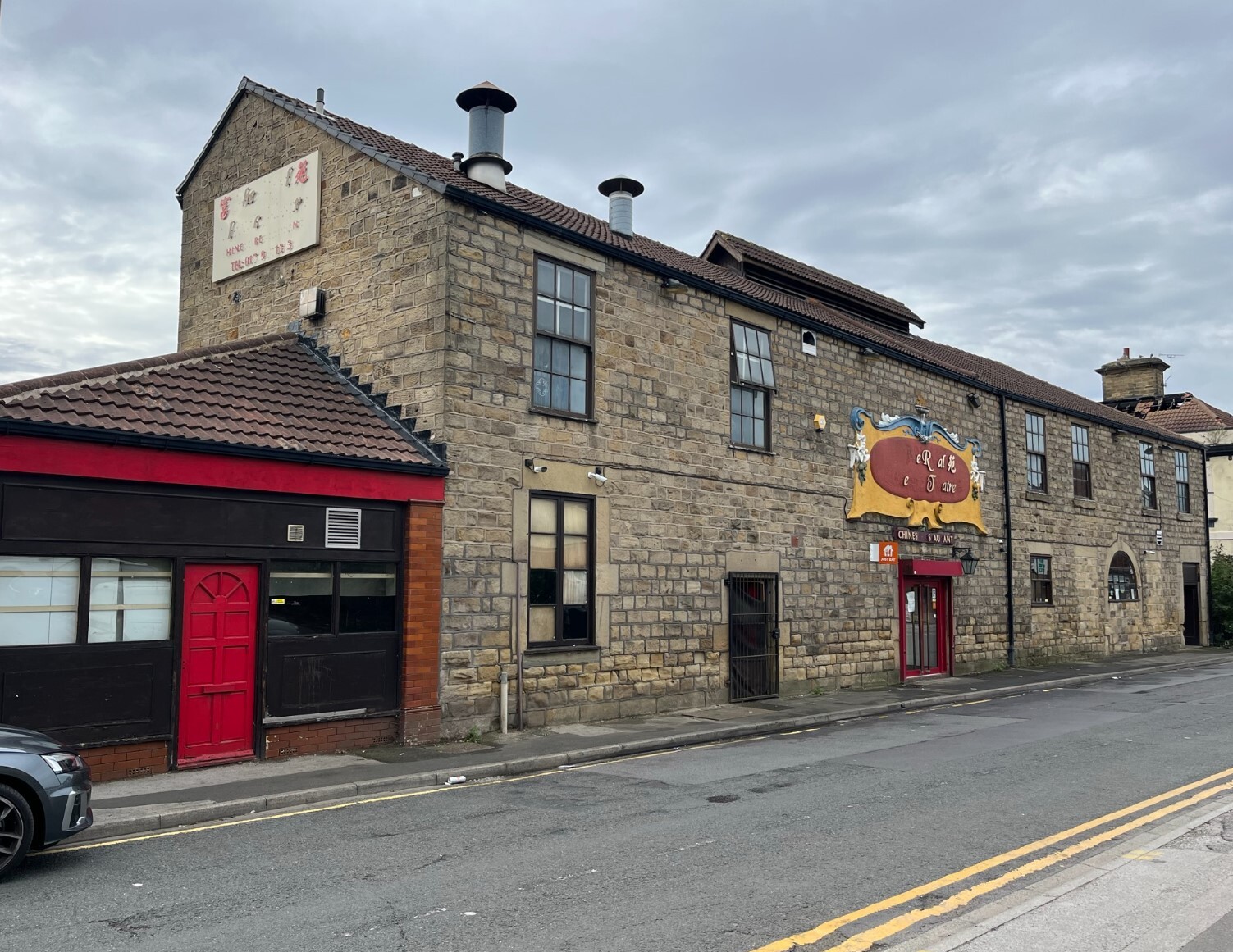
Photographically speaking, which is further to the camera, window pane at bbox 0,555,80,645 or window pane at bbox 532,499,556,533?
window pane at bbox 532,499,556,533

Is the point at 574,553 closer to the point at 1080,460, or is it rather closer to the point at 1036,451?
the point at 1036,451

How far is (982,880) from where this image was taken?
643 cm

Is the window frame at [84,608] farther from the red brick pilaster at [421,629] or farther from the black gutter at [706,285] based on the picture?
the black gutter at [706,285]

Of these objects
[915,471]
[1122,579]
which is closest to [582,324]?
[915,471]

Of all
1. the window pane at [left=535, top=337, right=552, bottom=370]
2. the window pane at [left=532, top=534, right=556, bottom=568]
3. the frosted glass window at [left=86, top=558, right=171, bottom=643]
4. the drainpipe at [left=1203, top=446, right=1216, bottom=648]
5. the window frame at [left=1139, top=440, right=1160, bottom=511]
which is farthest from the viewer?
the drainpipe at [left=1203, top=446, right=1216, bottom=648]

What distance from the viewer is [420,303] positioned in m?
12.7

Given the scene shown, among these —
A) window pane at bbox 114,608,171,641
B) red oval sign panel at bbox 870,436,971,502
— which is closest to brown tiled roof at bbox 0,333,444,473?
window pane at bbox 114,608,171,641

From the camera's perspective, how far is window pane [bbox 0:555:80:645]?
29.8 ft

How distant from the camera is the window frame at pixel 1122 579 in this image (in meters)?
28.2

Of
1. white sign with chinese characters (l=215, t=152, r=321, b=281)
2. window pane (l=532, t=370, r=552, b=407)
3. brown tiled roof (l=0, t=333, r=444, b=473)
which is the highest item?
white sign with chinese characters (l=215, t=152, r=321, b=281)

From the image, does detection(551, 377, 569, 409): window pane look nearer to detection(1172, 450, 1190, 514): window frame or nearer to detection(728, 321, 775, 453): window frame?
detection(728, 321, 775, 453): window frame

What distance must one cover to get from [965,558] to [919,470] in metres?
2.47

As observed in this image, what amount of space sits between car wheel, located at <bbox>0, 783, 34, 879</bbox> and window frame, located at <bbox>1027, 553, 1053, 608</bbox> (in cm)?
2278

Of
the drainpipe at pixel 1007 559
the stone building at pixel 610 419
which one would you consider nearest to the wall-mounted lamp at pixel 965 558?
the stone building at pixel 610 419
